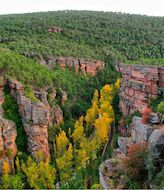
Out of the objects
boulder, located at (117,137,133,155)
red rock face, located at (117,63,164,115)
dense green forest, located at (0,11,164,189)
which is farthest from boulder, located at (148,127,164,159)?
red rock face, located at (117,63,164,115)

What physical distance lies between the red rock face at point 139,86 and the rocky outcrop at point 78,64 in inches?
921

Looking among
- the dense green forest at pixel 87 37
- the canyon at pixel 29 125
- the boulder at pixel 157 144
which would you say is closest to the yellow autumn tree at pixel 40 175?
the canyon at pixel 29 125

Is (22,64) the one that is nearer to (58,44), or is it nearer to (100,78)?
(100,78)

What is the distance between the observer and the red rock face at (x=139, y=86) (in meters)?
58.5

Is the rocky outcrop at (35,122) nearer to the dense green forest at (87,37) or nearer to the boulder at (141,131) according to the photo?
the dense green forest at (87,37)

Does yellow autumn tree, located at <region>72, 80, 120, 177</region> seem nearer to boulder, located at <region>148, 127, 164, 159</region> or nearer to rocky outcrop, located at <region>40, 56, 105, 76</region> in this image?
rocky outcrop, located at <region>40, 56, 105, 76</region>

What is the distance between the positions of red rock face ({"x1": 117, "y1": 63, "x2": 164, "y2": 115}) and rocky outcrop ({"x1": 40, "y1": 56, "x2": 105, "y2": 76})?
2341 centimetres

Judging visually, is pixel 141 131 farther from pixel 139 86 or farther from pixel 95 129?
pixel 95 129

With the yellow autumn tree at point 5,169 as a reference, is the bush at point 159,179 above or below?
above

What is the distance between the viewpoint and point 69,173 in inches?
2436

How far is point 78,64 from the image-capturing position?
92875 millimetres

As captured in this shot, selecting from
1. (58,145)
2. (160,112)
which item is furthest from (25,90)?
(160,112)

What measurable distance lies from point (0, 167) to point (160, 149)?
3307 centimetres

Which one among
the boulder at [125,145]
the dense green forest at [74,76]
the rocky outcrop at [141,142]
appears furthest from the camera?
the dense green forest at [74,76]
